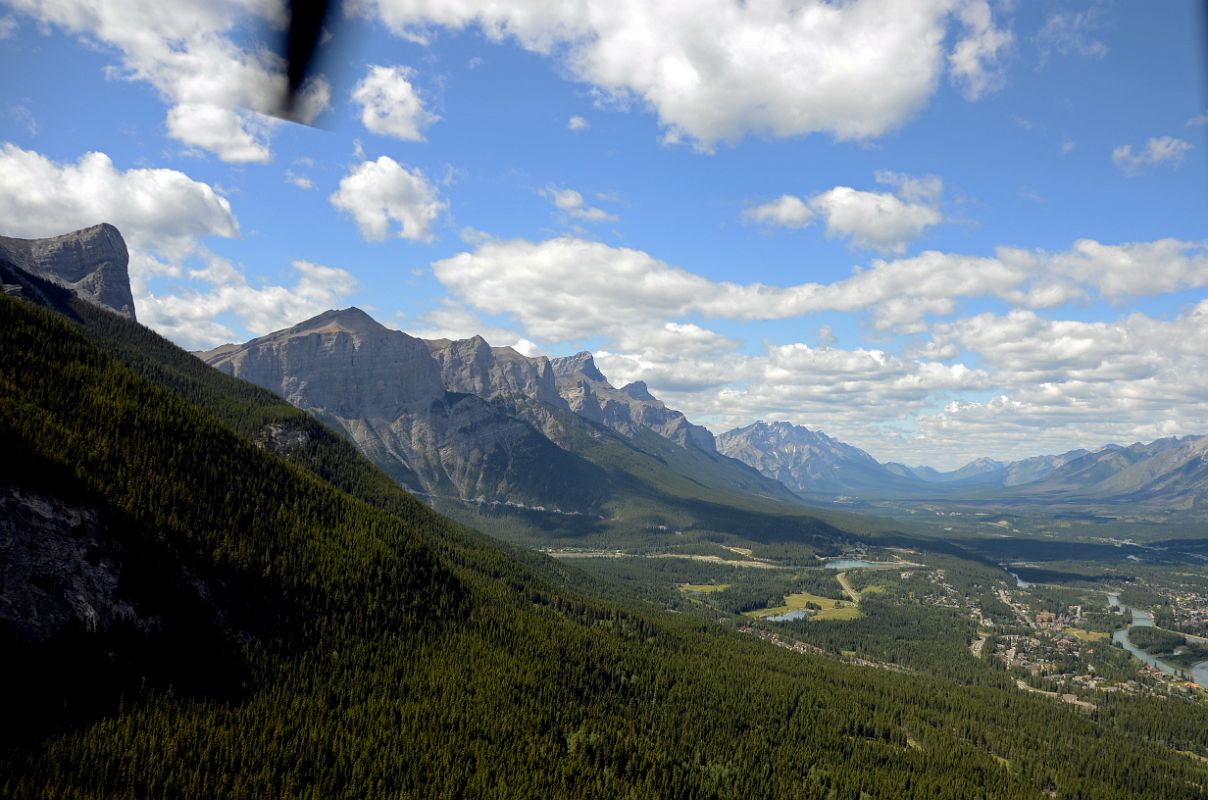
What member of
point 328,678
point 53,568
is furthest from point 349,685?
point 53,568

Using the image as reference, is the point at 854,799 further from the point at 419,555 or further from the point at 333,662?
the point at 419,555

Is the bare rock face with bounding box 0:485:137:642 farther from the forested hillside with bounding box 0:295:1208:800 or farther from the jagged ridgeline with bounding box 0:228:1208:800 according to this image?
the forested hillside with bounding box 0:295:1208:800

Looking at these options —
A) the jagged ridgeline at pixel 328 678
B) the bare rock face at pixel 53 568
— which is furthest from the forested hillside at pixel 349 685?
the bare rock face at pixel 53 568

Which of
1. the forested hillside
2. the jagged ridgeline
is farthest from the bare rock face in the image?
the forested hillside

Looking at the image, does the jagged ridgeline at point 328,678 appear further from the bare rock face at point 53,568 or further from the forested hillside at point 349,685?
the forested hillside at point 349,685

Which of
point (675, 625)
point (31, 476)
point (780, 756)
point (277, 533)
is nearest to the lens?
point (31, 476)

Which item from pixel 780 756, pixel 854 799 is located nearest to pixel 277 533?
pixel 780 756
